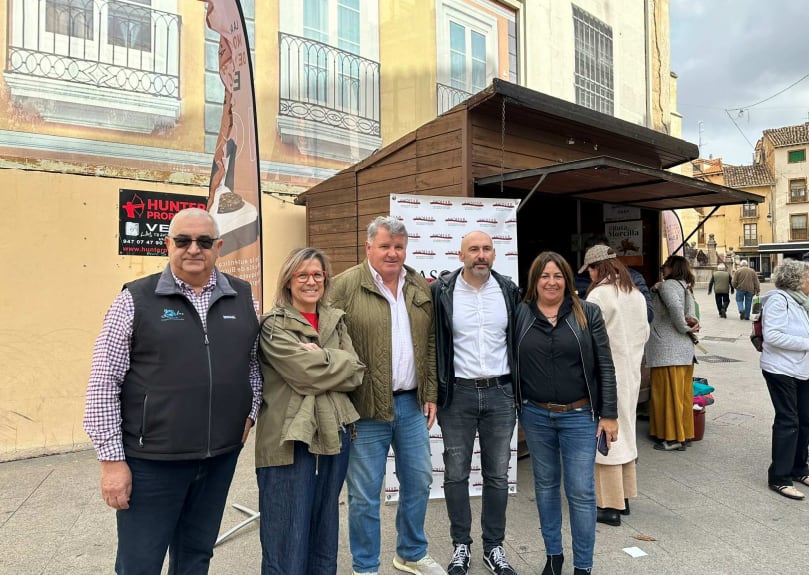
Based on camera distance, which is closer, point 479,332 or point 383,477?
point 383,477

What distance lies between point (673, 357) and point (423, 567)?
3220mm

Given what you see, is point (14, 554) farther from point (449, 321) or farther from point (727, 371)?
point (727, 371)

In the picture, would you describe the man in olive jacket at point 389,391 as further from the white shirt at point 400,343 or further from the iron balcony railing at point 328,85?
the iron balcony railing at point 328,85

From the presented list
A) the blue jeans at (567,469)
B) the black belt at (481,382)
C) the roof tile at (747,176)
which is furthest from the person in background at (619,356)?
the roof tile at (747,176)

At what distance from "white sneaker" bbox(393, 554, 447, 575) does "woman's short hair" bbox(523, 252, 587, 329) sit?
1519 millimetres

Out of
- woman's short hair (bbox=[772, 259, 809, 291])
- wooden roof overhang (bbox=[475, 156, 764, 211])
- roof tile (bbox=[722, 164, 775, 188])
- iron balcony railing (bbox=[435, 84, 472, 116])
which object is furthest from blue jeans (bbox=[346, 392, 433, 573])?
roof tile (bbox=[722, 164, 775, 188])

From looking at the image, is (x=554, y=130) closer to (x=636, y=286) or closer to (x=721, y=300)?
(x=636, y=286)

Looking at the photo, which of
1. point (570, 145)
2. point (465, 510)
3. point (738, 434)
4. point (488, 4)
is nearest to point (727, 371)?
point (738, 434)

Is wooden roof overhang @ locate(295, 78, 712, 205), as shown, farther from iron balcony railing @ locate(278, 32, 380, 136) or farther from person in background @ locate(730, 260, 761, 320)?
person in background @ locate(730, 260, 761, 320)

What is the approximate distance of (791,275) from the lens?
4.04 meters

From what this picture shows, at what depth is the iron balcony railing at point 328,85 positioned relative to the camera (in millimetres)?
6480

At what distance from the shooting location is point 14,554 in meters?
3.28

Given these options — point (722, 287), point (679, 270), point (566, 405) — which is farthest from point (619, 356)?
point (722, 287)

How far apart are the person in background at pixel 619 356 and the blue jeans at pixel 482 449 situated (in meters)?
0.98
